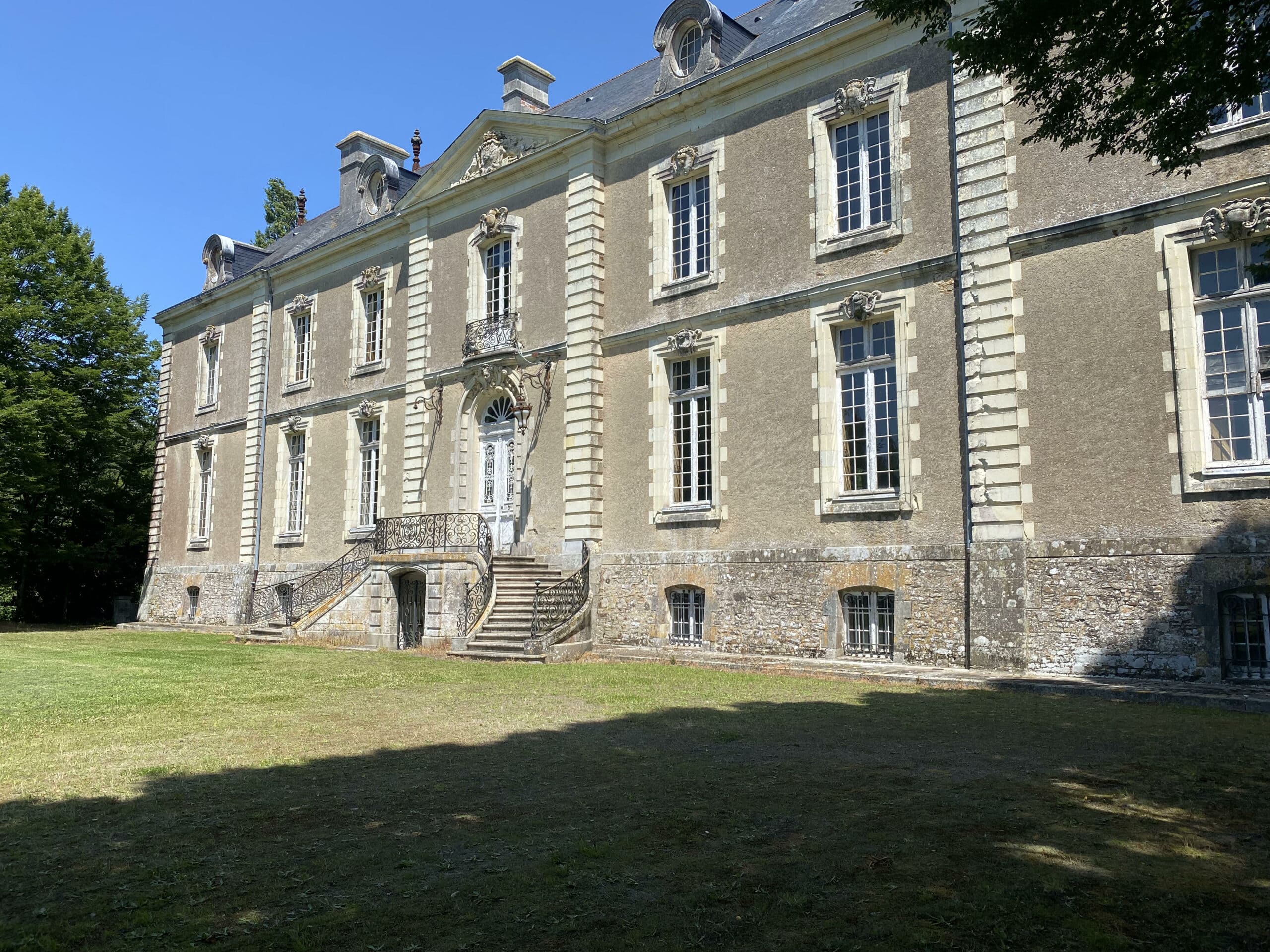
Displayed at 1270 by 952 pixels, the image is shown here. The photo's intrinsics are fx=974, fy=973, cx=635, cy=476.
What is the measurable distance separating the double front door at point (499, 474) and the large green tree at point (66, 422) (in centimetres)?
1087

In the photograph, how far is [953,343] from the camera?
12000mm

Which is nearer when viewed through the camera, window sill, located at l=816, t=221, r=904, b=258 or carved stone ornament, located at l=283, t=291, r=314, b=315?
window sill, located at l=816, t=221, r=904, b=258

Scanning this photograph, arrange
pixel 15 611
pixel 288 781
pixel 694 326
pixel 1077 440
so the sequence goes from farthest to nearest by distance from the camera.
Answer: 1. pixel 15 611
2. pixel 694 326
3. pixel 1077 440
4. pixel 288 781

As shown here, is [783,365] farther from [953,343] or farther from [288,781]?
[288,781]

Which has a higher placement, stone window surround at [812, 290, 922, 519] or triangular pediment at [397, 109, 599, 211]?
triangular pediment at [397, 109, 599, 211]

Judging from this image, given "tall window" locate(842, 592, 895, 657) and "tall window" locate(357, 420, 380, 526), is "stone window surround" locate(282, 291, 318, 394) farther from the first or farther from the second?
"tall window" locate(842, 592, 895, 657)

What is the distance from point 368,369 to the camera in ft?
68.7

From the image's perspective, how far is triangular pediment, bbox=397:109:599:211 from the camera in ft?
56.0

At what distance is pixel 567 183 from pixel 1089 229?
896 cm

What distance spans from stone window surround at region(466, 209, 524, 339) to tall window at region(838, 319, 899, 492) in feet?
21.8

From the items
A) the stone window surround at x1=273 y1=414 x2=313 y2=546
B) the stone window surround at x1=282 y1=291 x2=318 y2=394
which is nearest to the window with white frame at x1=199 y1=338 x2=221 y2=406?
the stone window surround at x1=282 y1=291 x2=318 y2=394

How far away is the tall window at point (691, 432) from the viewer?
1477 cm

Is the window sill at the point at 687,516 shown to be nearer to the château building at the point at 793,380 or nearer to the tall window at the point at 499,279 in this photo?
the château building at the point at 793,380

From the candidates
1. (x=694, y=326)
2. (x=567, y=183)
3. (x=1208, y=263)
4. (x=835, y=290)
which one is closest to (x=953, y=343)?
(x=835, y=290)
